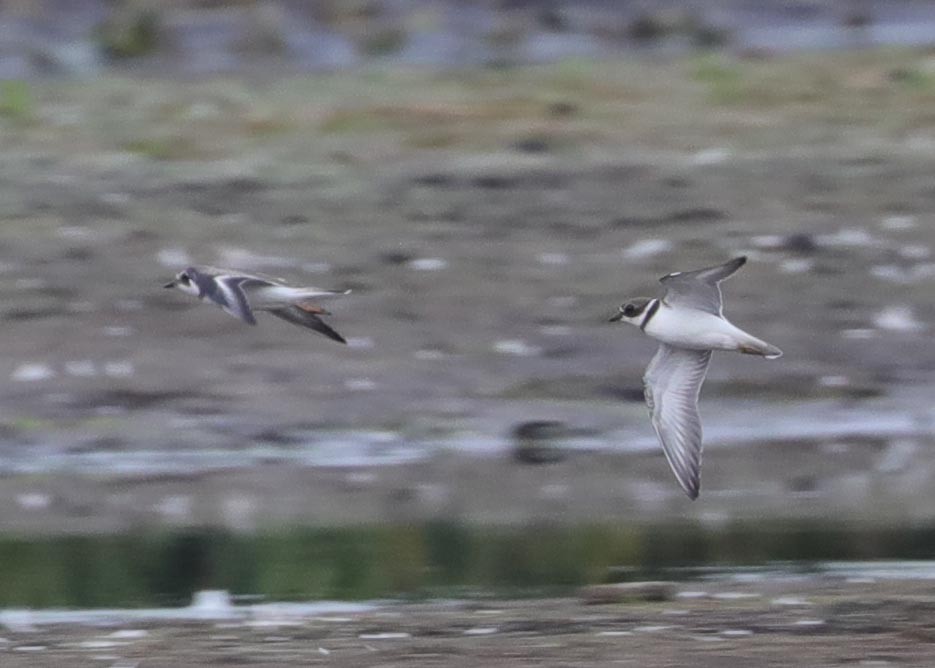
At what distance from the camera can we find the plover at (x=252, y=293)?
8820 millimetres

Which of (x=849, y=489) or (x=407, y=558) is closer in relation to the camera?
(x=407, y=558)

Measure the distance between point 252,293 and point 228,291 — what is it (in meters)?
0.42

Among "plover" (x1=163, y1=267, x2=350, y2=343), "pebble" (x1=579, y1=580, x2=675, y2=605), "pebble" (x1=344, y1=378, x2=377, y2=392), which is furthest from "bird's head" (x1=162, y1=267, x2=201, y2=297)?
"pebble" (x1=344, y1=378, x2=377, y2=392)

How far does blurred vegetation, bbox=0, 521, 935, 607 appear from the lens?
9.55 meters

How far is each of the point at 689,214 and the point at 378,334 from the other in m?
2.66

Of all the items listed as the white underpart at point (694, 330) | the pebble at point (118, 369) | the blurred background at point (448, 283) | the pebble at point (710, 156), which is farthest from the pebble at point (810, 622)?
the pebble at point (710, 156)

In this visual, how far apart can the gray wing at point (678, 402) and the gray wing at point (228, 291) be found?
157 centimetres

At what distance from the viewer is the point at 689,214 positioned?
15328 mm

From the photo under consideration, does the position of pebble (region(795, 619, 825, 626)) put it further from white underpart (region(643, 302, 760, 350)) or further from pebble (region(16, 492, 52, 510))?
pebble (region(16, 492, 52, 510))

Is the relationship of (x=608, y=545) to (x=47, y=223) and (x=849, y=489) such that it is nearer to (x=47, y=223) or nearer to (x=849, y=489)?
(x=849, y=489)

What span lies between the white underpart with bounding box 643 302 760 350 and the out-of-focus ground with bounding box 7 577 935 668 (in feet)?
3.16

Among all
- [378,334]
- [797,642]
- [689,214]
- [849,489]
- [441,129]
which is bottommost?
[797,642]

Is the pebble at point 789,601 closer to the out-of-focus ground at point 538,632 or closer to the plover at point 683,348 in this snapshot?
the out-of-focus ground at point 538,632

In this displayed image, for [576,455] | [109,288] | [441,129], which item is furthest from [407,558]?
[441,129]
